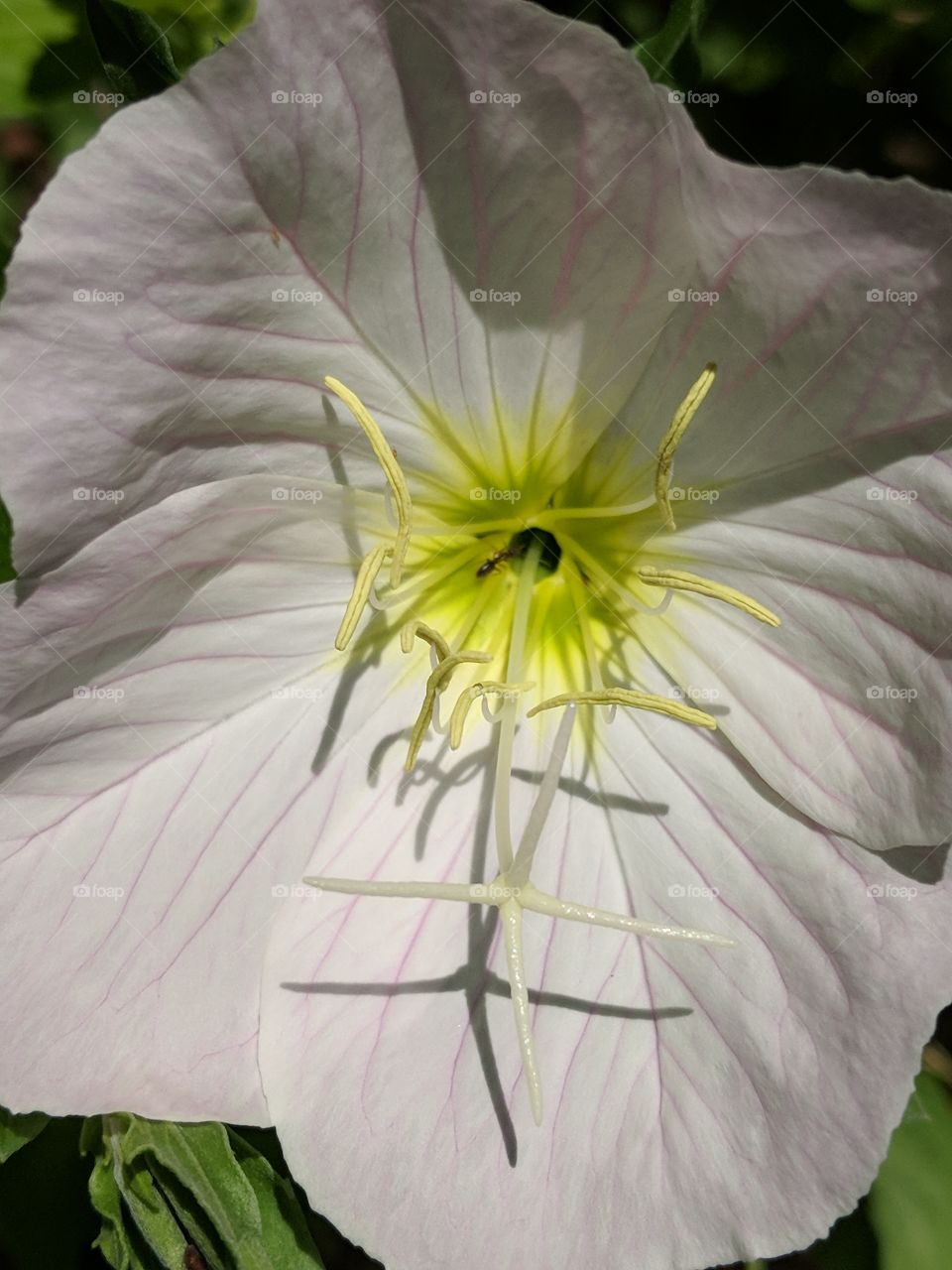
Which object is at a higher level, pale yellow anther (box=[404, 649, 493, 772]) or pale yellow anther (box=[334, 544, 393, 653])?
pale yellow anther (box=[334, 544, 393, 653])

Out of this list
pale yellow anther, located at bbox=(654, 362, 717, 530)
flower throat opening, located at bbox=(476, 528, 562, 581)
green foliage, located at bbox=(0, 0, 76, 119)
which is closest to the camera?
pale yellow anther, located at bbox=(654, 362, 717, 530)

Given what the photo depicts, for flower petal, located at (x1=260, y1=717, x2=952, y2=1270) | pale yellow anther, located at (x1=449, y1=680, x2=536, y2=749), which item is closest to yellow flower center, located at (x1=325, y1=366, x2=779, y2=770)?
pale yellow anther, located at (x1=449, y1=680, x2=536, y2=749)

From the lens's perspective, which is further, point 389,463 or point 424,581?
point 424,581

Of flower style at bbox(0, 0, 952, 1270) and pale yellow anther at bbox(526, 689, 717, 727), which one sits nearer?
flower style at bbox(0, 0, 952, 1270)

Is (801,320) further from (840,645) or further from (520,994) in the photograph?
(520,994)

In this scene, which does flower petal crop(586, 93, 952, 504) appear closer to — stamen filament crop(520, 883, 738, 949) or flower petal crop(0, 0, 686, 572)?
flower petal crop(0, 0, 686, 572)

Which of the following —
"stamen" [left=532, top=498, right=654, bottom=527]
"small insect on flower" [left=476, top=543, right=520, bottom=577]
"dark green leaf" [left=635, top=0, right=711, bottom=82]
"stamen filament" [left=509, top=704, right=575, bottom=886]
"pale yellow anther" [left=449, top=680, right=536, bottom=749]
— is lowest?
"stamen filament" [left=509, top=704, right=575, bottom=886]

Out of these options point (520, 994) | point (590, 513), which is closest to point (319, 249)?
point (590, 513)
